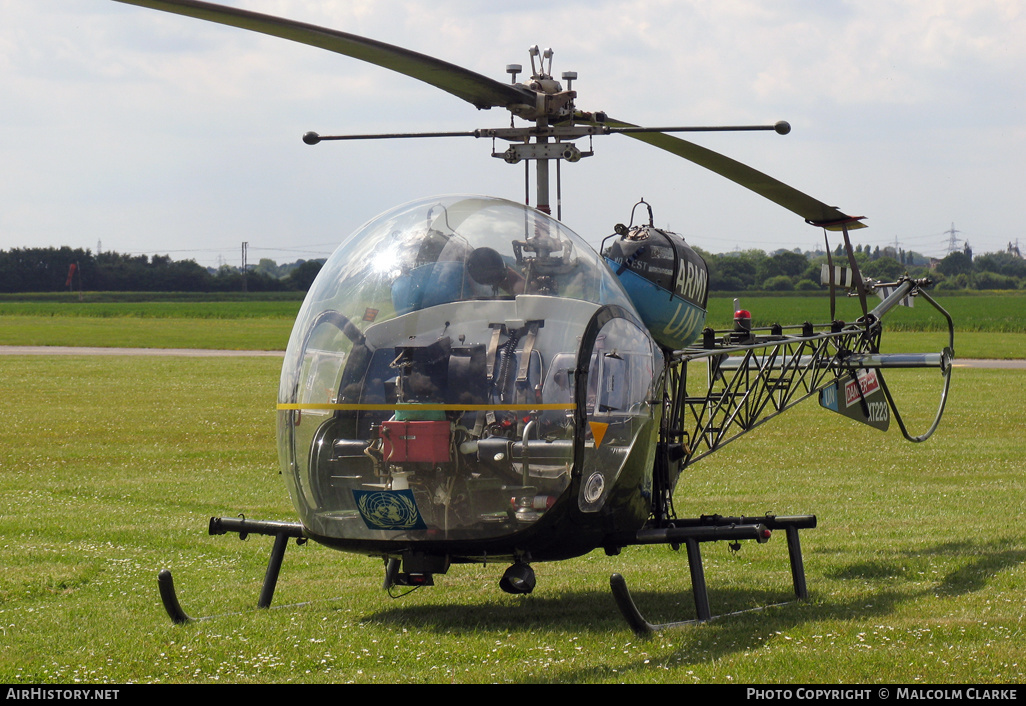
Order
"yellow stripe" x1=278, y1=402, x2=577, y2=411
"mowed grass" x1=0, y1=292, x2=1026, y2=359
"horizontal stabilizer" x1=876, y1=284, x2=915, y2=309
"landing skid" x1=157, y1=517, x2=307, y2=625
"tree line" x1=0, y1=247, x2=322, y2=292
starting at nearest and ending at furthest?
"yellow stripe" x1=278, y1=402, x2=577, y2=411 < "landing skid" x1=157, y1=517, x2=307, y2=625 < "horizontal stabilizer" x1=876, y1=284, x2=915, y2=309 < "mowed grass" x1=0, y1=292, x2=1026, y2=359 < "tree line" x1=0, y1=247, x2=322, y2=292

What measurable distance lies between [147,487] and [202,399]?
36.9 feet

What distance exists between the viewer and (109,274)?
11350cm

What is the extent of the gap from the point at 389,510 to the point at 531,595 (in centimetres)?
231

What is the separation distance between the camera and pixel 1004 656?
557cm

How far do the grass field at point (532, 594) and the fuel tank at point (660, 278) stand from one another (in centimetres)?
184

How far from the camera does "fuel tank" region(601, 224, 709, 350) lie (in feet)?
22.9

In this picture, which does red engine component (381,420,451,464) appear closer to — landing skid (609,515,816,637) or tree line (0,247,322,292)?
landing skid (609,515,816,637)

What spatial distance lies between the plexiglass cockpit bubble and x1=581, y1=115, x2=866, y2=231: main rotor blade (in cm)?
142

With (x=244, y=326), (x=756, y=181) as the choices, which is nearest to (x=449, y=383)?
(x=756, y=181)

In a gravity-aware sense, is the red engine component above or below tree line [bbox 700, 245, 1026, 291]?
below

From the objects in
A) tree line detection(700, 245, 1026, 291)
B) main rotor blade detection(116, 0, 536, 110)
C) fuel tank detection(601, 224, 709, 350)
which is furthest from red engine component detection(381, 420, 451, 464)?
tree line detection(700, 245, 1026, 291)

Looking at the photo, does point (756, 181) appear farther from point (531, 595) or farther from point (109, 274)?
point (109, 274)
